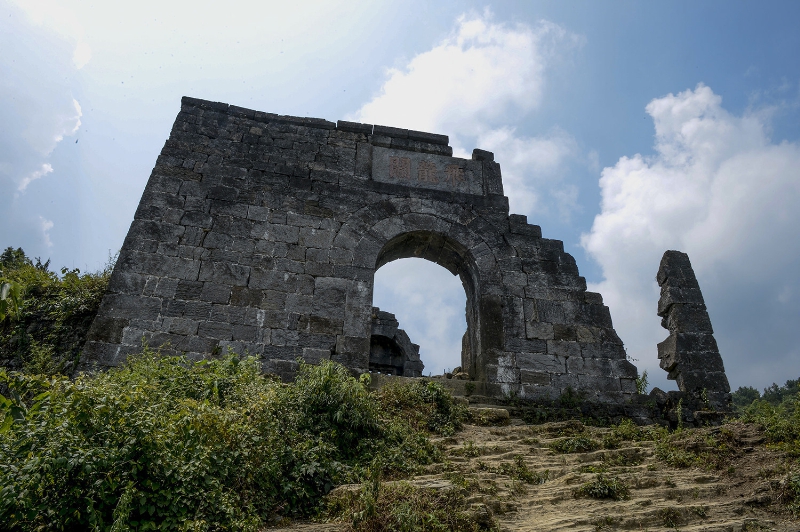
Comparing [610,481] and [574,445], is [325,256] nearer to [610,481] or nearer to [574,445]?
[574,445]

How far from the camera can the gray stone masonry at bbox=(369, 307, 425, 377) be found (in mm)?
15055

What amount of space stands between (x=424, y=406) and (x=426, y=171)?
4806mm

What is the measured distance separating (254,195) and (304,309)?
2259 mm

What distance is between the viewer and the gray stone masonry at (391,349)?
15.1 meters

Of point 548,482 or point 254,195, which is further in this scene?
point 254,195

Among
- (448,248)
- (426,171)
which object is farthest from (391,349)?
(426,171)

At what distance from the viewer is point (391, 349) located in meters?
15.5

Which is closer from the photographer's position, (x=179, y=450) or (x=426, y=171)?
(x=179, y=450)

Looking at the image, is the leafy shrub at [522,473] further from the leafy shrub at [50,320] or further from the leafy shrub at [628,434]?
the leafy shrub at [50,320]

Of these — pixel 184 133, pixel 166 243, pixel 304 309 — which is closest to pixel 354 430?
pixel 304 309

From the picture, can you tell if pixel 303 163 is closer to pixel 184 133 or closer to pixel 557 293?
pixel 184 133

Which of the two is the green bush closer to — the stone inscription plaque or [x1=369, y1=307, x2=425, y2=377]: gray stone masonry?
the stone inscription plaque

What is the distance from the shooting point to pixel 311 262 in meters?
8.85

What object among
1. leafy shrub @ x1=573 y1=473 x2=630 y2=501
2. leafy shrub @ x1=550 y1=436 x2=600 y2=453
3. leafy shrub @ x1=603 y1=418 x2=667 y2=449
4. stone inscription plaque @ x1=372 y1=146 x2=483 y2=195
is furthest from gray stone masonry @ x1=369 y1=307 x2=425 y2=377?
leafy shrub @ x1=573 y1=473 x2=630 y2=501
